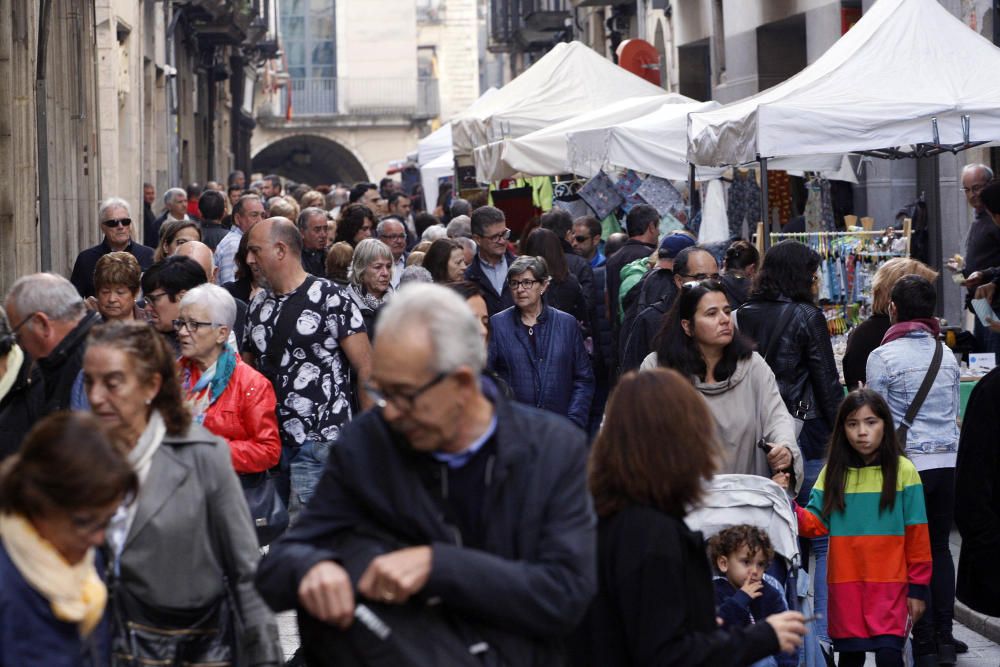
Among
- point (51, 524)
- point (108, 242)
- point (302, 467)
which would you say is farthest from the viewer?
point (108, 242)

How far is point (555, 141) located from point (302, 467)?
27.8ft

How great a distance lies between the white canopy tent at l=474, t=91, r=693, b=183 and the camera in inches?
588

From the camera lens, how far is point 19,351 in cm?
539

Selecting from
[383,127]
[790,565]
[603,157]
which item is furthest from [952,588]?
[383,127]

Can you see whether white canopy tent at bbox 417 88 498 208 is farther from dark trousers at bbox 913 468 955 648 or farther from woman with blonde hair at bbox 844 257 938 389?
dark trousers at bbox 913 468 955 648

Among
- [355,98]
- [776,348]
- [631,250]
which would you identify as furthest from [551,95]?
[355,98]

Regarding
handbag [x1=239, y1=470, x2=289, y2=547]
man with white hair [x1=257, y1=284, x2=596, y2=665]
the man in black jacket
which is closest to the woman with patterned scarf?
man with white hair [x1=257, y1=284, x2=596, y2=665]

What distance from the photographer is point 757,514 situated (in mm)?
5684

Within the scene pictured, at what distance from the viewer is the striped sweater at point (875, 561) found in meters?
6.35

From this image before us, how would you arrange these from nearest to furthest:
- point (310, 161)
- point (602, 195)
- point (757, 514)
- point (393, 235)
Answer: point (757, 514), point (393, 235), point (602, 195), point (310, 161)

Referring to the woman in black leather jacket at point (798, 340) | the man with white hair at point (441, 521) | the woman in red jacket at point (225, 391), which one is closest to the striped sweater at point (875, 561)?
the woman in black leather jacket at point (798, 340)

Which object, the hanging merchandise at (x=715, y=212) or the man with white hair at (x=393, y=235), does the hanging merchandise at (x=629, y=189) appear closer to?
the hanging merchandise at (x=715, y=212)

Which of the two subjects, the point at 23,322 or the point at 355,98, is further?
the point at 355,98

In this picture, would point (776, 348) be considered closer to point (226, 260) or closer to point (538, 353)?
Result: point (538, 353)
